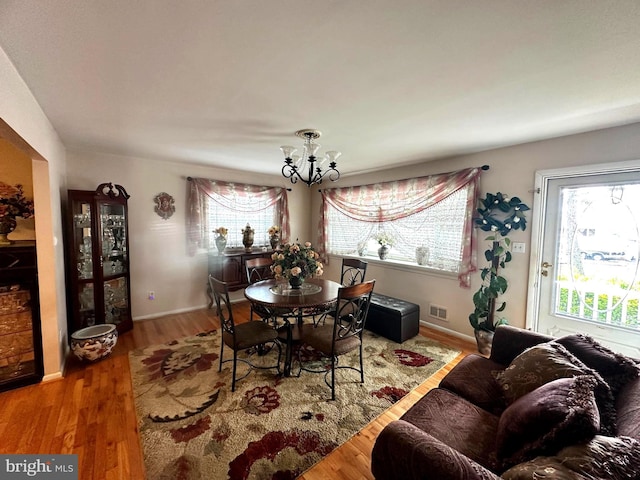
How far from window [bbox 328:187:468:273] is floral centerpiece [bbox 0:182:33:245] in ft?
13.7

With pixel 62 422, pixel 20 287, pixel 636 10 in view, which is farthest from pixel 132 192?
pixel 636 10

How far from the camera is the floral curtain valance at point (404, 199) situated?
324 cm

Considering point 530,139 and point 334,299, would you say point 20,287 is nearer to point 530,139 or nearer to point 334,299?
point 334,299

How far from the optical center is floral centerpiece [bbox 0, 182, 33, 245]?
2.49 m

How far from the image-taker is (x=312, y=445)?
1699 mm

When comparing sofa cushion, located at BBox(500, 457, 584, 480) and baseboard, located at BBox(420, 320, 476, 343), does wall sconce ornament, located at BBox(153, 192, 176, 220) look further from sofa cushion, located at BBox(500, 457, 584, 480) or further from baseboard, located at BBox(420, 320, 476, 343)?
sofa cushion, located at BBox(500, 457, 584, 480)

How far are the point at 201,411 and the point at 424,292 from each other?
304cm

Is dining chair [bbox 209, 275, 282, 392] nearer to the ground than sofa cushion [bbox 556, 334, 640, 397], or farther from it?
nearer to the ground

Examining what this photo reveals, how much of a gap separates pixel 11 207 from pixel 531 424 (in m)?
4.33

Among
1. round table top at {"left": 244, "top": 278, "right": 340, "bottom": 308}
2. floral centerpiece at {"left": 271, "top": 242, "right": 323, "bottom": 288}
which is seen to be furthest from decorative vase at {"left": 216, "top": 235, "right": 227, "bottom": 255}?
floral centerpiece at {"left": 271, "top": 242, "right": 323, "bottom": 288}

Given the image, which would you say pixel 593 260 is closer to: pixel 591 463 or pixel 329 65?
pixel 591 463

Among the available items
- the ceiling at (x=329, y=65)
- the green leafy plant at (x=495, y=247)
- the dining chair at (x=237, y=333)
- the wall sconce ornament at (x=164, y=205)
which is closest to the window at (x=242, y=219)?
the wall sconce ornament at (x=164, y=205)

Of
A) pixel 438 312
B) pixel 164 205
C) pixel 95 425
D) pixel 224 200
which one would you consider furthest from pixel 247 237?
pixel 438 312

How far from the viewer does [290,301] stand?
2326 millimetres
